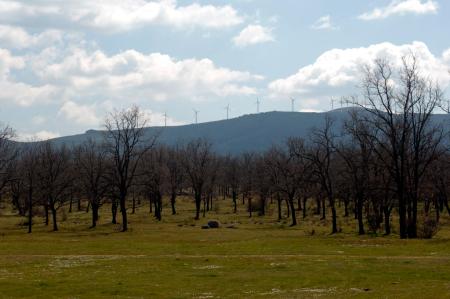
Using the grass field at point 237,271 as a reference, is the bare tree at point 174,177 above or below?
above

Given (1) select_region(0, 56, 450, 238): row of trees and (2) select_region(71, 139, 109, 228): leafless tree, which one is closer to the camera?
(1) select_region(0, 56, 450, 238): row of trees

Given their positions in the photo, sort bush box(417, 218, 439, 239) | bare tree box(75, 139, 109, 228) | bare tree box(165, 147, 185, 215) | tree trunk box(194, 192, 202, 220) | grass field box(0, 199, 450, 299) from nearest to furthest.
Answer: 1. grass field box(0, 199, 450, 299)
2. bush box(417, 218, 439, 239)
3. bare tree box(75, 139, 109, 228)
4. tree trunk box(194, 192, 202, 220)
5. bare tree box(165, 147, 185, 215)

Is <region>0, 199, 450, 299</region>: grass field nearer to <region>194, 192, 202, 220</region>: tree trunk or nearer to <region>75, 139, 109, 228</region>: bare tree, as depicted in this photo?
<region>75, 139, 109, 228</region>: bare tree

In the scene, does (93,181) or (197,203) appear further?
(197,203)

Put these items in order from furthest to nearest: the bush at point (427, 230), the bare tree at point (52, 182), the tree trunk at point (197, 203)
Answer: the tree trunk at point (197, 203)
the bare tree at point (52, 182)
the bush at point (427, 230)

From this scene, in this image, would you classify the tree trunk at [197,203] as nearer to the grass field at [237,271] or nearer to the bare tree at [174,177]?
the bare tree at [174,177]

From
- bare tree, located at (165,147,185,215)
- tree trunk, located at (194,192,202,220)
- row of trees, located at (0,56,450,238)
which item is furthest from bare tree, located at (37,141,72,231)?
tree trunk, located at (194,192,202,220)

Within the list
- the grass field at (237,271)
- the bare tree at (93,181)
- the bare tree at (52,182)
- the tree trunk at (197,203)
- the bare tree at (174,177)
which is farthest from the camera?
the bare tree at (174,177)

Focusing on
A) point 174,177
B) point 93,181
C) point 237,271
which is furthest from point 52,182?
point 237,271

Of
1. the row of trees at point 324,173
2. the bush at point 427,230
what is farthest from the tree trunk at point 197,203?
the bush at point 427,230

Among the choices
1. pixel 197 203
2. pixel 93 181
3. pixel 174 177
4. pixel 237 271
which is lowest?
pixel 237 271

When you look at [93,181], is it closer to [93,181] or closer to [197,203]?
[93,181]

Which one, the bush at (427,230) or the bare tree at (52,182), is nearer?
the bush at (427,230)

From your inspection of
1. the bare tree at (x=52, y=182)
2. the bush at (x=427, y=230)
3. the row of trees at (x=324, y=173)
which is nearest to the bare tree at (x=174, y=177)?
the row of trees at (x=324, y=173)
